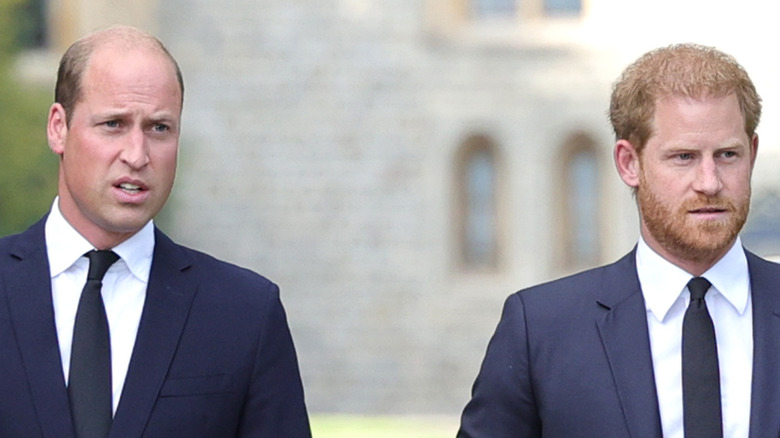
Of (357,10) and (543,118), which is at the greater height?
(357,10)

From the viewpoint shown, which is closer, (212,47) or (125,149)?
(125,149)

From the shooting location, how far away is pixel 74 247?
3.24 metres

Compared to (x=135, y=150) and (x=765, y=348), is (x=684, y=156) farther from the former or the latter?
(x=135, y=150)

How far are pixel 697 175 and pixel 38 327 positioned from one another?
1.26 m

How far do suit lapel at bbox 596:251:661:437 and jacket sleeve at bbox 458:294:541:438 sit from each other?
17 cm

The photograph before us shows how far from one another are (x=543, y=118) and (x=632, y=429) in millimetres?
13287

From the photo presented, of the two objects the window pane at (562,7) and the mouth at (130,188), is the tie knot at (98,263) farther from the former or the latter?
the window pane at (562,7)

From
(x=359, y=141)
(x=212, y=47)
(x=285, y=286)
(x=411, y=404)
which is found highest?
(x=212, y=47)

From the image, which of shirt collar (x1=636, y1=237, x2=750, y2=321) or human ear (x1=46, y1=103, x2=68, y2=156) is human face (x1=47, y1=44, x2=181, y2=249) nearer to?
human ear (x1=46, y1=103, x2=68, y2=156)

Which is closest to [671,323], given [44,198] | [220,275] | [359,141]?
[220,275]

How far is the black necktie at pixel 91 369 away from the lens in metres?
3.11

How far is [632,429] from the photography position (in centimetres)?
318

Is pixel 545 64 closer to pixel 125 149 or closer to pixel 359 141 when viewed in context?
pixel 359 141

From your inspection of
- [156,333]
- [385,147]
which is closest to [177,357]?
[156,333]
